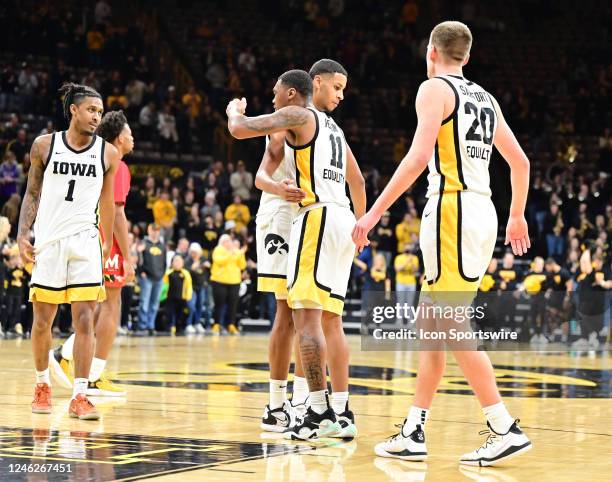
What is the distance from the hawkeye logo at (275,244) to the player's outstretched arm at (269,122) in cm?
81

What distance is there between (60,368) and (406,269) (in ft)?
40.7

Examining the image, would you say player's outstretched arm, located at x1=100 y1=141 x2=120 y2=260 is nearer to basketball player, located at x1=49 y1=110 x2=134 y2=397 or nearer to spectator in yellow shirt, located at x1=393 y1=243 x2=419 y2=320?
basketball player, located at x1=49 y1=110 x2=134 y2=397

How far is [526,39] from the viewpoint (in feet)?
99.6

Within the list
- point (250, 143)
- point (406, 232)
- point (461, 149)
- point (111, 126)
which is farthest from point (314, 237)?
point (250, 143)

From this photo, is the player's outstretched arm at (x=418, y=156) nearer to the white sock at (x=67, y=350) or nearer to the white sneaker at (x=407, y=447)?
the white sneaker at (x=407, y=447)

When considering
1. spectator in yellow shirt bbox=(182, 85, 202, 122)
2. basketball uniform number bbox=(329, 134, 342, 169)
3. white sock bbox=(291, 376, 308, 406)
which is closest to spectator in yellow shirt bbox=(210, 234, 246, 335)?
spectator in yellow shirt bbox=(182, 85, 202, 122)

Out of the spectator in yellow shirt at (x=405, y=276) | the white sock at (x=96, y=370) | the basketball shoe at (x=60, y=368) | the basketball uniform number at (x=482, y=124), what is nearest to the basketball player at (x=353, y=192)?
the basketball uniform number at (x=482, y=124)

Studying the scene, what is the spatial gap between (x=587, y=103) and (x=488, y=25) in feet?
15.7

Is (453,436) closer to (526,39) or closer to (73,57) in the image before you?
(73,57)

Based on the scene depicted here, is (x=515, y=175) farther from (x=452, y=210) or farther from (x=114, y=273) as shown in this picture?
(x=114, y=273)

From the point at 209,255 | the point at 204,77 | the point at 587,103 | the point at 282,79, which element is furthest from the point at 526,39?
the point at 282,79

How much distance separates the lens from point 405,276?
20.2 m

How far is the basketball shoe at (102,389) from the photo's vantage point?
803cm

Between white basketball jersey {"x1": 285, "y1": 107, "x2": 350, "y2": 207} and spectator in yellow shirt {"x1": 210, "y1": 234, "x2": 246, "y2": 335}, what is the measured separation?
12.6 meters
